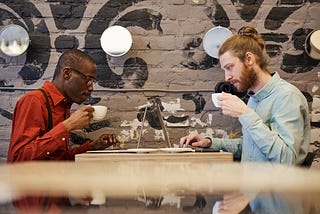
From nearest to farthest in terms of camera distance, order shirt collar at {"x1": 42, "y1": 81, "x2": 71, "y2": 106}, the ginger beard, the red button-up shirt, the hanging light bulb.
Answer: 1. the red button-up shirt
2. the ginger beard
3. shirt collar at {"x1": 42, "y1": 81, "x2": 71, "y2": 106}
4. the hanging light bulb

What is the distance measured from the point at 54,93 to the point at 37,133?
0.29 meters

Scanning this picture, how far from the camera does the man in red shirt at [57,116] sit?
2258mm

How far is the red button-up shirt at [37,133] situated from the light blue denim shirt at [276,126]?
0.84 m

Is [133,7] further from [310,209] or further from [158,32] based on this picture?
[310,209]

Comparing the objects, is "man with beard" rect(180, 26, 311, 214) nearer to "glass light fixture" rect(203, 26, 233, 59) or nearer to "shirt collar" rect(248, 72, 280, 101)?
"shirt collar" rect(248, 72, 280, 101)

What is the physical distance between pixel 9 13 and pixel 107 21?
569mm

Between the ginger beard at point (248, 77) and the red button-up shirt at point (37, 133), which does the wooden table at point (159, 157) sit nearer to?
the red button-up shirt at point (37, 133)

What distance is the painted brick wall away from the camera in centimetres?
285

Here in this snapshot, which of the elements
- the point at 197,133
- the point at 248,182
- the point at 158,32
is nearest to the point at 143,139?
the point at 197,133

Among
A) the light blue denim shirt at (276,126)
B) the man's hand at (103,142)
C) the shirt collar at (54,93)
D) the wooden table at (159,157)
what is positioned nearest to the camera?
the wooden table at (159,157)

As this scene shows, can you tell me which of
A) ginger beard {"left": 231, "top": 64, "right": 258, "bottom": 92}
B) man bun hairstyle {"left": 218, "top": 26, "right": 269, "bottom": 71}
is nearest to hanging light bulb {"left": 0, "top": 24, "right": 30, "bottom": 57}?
man bun hairstyle {"left": 218, "top": 26, "right": 269, "bottom": 71}

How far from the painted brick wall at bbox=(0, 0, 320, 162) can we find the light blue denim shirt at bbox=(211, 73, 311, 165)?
0.58m

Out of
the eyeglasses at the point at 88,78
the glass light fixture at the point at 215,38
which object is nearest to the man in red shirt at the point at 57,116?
the eyeglasses at the point at 88,78

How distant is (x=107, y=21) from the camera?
113 inches
